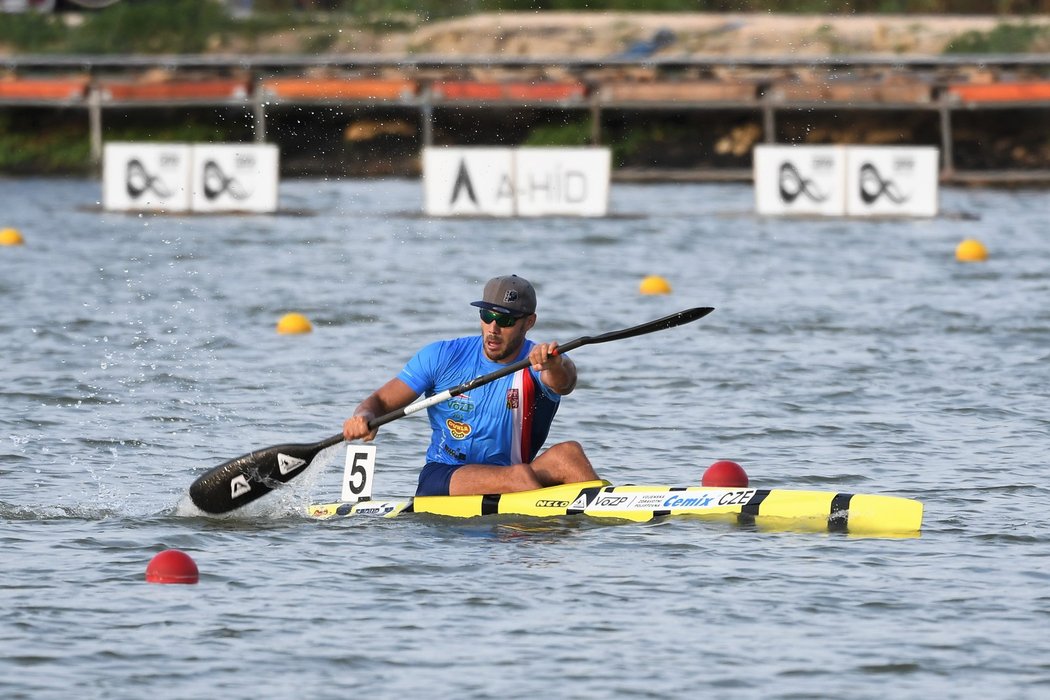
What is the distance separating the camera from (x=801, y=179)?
29406mm

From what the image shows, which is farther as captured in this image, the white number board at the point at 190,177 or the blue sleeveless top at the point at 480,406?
the white number board at the point at 190,177

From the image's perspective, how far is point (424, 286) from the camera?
2266 centimetres

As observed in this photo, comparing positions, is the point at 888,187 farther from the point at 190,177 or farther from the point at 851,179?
the point at 190,177

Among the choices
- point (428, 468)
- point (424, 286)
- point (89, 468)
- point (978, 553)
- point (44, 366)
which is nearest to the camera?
point (978, 553)

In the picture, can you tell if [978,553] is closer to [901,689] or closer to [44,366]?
[901,689]

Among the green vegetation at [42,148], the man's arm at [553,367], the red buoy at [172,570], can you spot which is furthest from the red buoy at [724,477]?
the green vegetation at [42,148]

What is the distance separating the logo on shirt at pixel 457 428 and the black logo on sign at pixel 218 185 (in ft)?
65.8

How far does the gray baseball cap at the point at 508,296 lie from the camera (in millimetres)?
9750

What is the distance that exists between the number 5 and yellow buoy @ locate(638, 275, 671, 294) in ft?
38.1

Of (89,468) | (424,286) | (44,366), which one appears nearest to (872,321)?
(424,286)

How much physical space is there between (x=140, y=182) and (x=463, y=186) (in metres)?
5.00

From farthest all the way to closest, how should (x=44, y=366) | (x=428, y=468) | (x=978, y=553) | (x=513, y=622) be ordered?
1. (x=44, y=366)
2. (x=428, y=468)
3. (x=978, y=553)
4. (x=513, y=622)

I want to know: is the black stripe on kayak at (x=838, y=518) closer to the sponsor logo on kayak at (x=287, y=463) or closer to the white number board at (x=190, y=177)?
the sponsor logo on kayak at (x=287, y=463)

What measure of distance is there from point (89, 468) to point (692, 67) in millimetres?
33755
